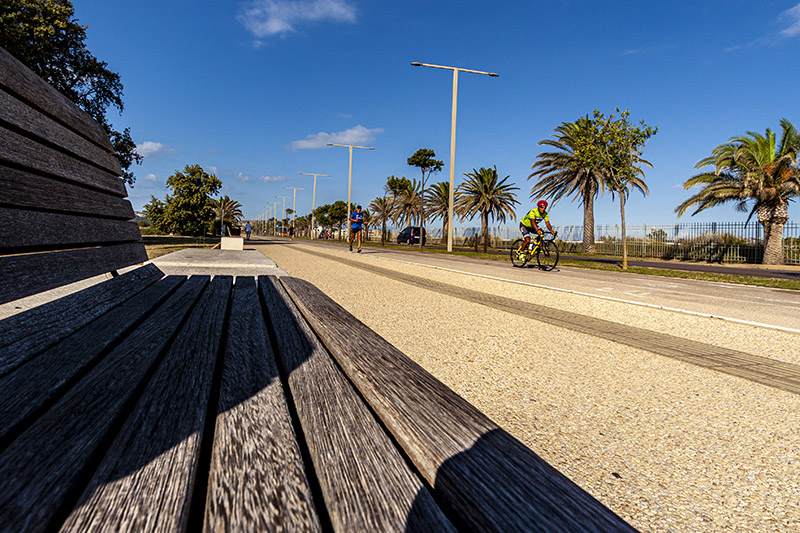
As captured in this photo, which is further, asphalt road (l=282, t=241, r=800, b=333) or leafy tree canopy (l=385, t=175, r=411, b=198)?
leafy tree canopy (l=385, t=175, r=411, b=198)

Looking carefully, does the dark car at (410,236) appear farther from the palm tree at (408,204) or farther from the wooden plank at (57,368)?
the wooden plank at (57,368)

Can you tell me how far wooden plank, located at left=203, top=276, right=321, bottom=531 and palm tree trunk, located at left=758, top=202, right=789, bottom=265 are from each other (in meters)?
25.0

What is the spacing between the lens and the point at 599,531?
0.71 metres

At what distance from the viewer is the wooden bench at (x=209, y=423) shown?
697mm

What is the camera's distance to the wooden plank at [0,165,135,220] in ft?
5.28

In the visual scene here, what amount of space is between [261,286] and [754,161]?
23945 millimetres

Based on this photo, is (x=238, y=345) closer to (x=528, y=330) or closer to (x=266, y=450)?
(x=266, y=450)

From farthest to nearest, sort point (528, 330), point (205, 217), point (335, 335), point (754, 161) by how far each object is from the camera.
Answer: point (205, 217)
point (754, 161)
point (528, 330)
point (335, 335)

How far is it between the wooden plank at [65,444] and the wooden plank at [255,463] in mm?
203

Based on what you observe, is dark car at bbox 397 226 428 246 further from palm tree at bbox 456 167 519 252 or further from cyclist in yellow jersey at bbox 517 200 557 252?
cyclist in yellow jersey at bbox 517 200 557 252

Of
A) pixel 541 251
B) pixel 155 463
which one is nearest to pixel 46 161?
pixel 155 463

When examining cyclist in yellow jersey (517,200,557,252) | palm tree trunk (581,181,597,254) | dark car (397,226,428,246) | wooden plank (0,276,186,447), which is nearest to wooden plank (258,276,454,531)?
wooden plank (0,276,186,447)

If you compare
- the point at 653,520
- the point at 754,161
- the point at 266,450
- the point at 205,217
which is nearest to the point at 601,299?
the point at 653,520

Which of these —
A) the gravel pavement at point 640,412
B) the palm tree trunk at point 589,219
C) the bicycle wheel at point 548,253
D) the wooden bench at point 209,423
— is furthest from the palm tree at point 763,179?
the wooden bench at point 209,423
